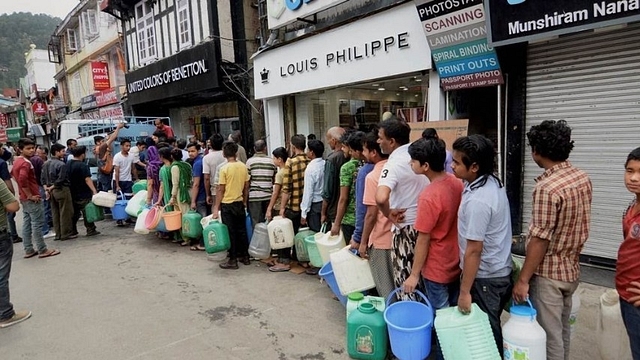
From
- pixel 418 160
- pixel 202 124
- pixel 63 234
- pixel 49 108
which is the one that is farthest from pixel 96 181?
pixel 49 108

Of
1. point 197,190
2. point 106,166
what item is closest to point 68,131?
point 106,166

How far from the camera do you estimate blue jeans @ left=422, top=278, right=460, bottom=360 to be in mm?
2553

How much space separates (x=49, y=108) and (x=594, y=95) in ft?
104

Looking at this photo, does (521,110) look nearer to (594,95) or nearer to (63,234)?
(594,95)

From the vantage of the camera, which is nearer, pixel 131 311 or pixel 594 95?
pixel 131 311

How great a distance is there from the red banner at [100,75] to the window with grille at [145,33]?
5189 mm

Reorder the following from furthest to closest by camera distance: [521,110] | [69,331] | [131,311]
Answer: [521,110] → [131,311] → [69,331]

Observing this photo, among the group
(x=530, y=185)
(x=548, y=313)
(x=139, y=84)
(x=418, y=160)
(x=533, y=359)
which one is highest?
(x=139, y=84)

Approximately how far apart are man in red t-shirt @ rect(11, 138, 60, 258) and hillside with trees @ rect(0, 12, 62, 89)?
62496 mm

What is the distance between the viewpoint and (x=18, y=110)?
1391 inches

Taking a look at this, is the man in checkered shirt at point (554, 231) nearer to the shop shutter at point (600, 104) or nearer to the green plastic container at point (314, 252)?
the green plastic container at point (314, 252)

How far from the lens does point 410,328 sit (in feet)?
8.23

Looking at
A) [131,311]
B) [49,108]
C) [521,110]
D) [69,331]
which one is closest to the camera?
[69,331]

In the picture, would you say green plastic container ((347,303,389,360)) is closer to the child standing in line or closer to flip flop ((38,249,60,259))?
the child standing in line
